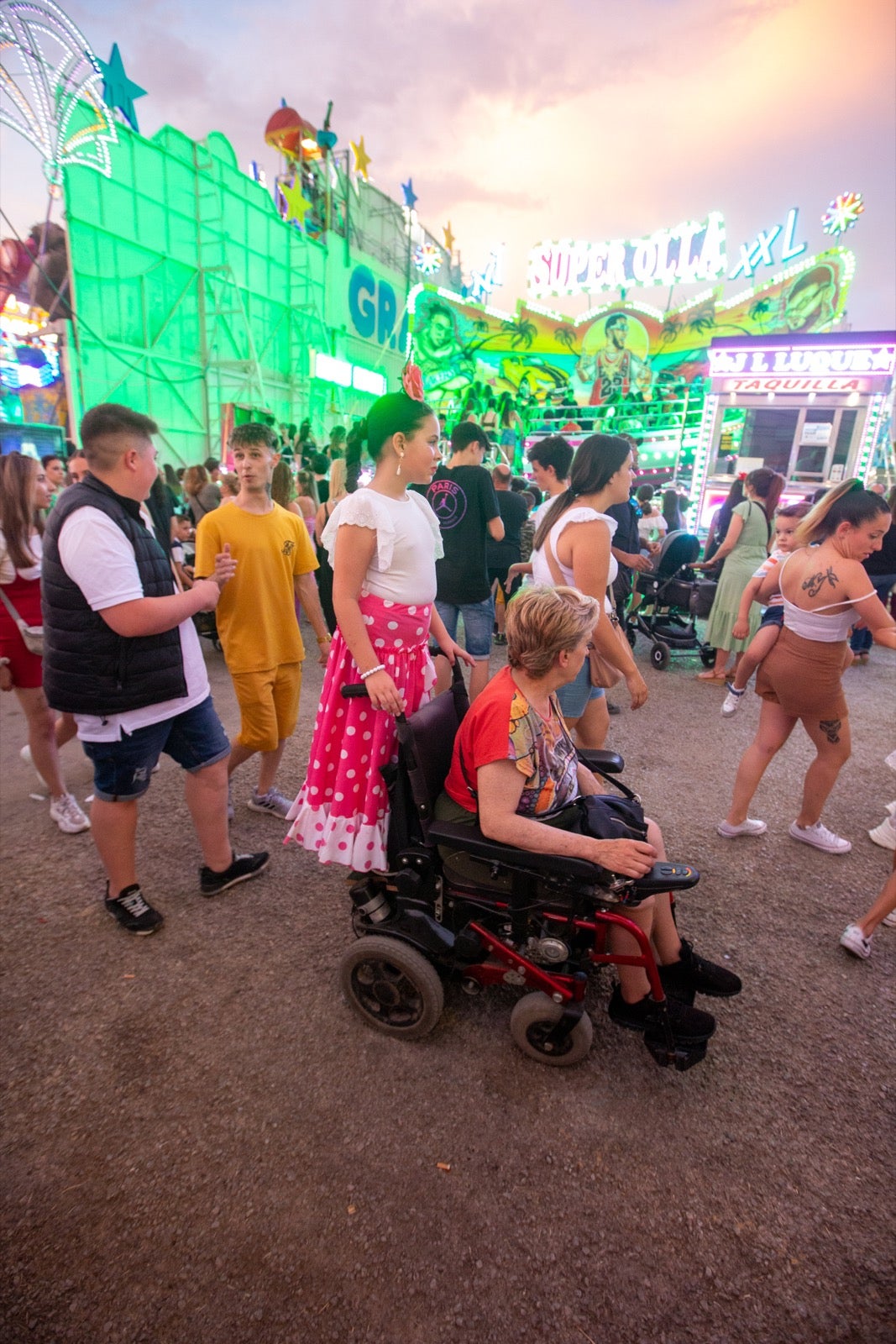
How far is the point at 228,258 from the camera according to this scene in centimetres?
1536

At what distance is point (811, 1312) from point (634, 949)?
0.82m

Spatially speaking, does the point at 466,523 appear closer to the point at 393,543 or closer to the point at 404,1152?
the point at 393,543

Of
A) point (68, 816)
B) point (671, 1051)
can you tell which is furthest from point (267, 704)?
point (671, 1051)

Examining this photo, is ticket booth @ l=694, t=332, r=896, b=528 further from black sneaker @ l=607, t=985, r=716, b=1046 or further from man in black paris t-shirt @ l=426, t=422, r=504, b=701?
black sneaker @ l=607, t=985, r=716, b=1046

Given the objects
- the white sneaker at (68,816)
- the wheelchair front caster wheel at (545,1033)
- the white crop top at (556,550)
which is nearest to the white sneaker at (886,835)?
the white crop top at (556,550)

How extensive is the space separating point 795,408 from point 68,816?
15219 mm

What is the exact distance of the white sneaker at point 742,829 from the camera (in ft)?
10.7

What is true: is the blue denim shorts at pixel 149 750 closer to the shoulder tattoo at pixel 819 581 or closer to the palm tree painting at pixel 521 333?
the shoulder tattoo at pixel 819 581

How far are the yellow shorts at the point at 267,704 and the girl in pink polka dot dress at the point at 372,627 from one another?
85 centimetres

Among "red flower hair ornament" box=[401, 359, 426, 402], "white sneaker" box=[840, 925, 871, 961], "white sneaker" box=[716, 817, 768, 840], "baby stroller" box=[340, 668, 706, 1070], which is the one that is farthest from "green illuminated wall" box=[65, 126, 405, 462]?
"white sneaker" box=[840, 925, 871, 961]

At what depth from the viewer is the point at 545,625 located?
1739 mm

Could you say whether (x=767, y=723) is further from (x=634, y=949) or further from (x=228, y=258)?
(x=228, y=258)

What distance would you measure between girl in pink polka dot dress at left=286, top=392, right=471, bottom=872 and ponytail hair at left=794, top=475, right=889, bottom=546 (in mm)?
1886

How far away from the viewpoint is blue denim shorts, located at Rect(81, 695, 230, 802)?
2227mm
